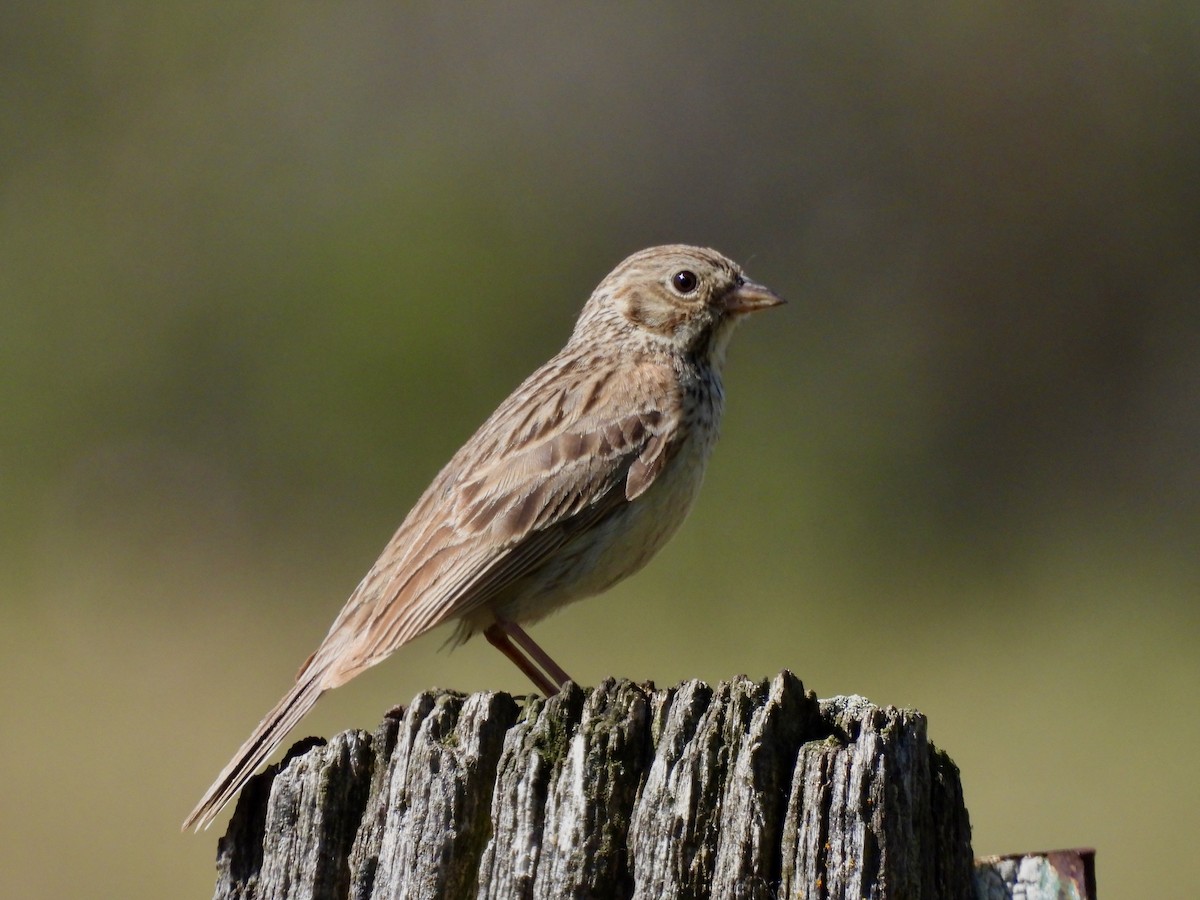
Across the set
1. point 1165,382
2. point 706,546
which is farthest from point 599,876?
point 1165,382

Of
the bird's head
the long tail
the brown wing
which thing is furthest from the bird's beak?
the long tail

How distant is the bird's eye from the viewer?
22.7 ft

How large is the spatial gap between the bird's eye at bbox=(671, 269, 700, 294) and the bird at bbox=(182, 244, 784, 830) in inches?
12.0

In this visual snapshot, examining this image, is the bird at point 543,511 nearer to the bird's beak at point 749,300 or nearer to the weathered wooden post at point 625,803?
the bird's beak at point 749,300

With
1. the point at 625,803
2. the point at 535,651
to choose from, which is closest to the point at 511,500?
the point at 535,651

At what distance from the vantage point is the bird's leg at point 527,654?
579 centimetres

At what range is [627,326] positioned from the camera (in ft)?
23.0

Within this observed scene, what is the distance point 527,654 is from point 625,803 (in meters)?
2.42

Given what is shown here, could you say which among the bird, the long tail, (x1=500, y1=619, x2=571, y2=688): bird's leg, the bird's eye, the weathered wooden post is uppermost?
the bird's eye

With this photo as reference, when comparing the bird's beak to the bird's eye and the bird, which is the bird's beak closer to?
the bird's eye

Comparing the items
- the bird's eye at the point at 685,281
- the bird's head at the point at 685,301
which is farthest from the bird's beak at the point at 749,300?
the bird's eye at the point at 685,281

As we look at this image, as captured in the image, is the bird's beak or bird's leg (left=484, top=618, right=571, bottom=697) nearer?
bird's leg (left=484, top=618, right=571, bottom=697)

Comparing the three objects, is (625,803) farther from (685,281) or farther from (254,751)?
(685,281)

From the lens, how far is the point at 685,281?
22.8 ft
